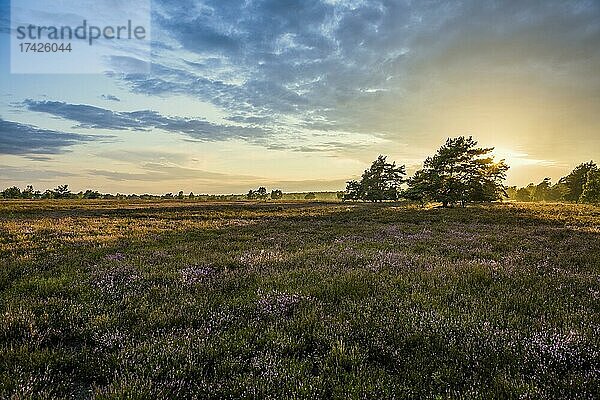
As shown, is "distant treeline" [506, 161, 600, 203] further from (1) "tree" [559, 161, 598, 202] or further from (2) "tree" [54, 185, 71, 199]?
(2) "tree" [54, 185, 71, 199]

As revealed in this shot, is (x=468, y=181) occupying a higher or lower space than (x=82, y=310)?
higher

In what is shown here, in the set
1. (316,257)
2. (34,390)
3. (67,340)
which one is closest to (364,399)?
(34,390)

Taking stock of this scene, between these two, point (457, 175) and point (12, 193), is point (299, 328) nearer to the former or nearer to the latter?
point (457, 175)

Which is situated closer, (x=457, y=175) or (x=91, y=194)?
(x=457, y=175)

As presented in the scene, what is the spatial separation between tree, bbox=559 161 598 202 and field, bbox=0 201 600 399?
303 feet

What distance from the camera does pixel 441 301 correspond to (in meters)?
6.88

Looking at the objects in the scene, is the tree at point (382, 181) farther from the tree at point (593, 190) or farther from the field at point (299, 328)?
the field at point (299, 328)

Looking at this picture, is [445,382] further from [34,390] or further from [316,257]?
[316,257]

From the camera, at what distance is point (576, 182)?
82.8m

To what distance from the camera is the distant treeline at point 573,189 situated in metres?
63.4

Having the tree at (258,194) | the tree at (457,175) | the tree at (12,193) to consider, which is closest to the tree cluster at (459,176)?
the tree at (457,175)

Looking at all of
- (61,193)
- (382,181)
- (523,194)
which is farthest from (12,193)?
(523,194)

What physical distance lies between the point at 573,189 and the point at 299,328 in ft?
348

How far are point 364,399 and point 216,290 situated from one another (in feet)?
15.9
